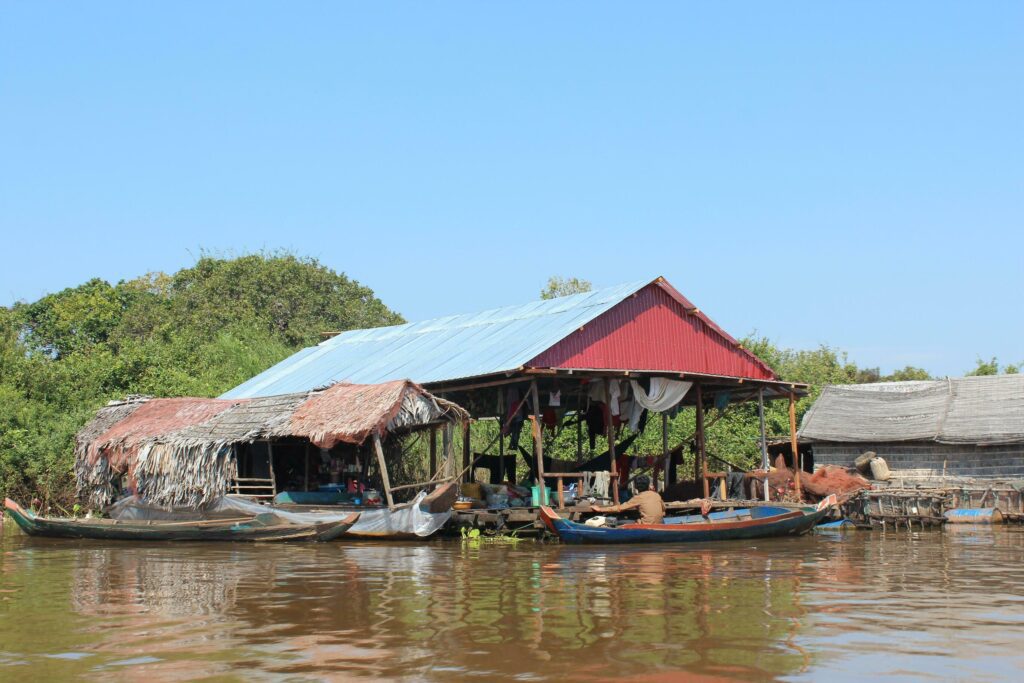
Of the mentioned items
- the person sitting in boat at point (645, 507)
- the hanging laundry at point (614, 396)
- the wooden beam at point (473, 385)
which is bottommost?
the person sitting in boat at point (645, 507)

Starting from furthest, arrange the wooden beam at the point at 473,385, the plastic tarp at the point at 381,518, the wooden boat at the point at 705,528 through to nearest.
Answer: the wooden beam at the point at 473,385 → the plastic tarp at the point at 381,518 → the wooden boat at the point at 705,528

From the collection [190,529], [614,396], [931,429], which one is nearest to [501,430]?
[614,396]

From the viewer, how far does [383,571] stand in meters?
14.3

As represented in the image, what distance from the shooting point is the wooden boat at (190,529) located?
18.3 m

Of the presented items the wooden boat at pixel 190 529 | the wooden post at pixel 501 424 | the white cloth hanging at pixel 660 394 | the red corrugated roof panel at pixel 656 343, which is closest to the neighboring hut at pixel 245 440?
the wooden boat at pixel 190 529

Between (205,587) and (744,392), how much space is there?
45.3 ft

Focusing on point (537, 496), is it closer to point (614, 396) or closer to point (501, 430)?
point (501, 430)

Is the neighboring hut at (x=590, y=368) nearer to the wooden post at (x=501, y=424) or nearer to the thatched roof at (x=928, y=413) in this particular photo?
the wooden post at (x=501, y=424)

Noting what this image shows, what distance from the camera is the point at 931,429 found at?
81.6 feet

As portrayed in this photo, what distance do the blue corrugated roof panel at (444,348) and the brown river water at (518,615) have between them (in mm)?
4397

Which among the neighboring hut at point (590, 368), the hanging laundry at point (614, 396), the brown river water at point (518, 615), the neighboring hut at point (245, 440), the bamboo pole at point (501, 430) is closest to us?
the brown river water at point (518, 615)

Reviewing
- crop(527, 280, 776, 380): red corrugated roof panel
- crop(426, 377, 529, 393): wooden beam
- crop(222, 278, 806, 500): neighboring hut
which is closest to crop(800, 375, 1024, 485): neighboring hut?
crop(222, 278, 806, 500): neighboring hut

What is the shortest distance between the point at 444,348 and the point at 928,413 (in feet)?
36.9

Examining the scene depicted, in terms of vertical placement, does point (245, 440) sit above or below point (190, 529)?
above
